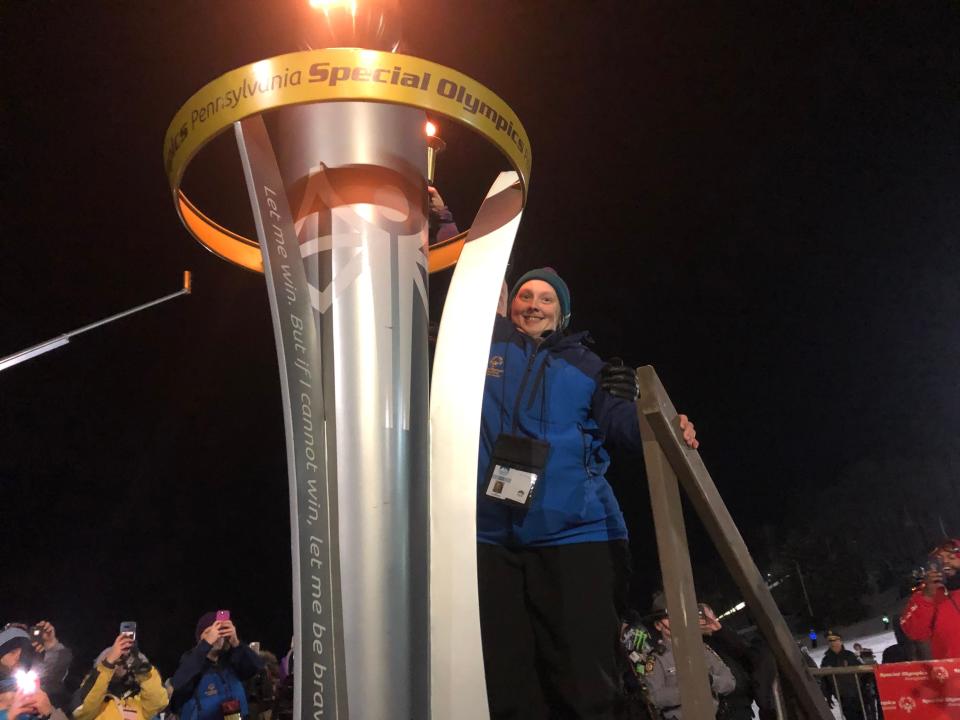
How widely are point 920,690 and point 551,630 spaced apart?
97.8 inches

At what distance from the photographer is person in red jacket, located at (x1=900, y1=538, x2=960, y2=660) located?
4711mm

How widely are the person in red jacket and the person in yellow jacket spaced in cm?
549

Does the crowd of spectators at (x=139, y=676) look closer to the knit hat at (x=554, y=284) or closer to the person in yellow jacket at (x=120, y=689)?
the person in yellow jacket at (x=120, y=689)

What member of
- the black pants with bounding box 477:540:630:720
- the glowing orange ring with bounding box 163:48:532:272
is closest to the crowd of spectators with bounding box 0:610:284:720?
the black pants with bounding box 477:540:630:720

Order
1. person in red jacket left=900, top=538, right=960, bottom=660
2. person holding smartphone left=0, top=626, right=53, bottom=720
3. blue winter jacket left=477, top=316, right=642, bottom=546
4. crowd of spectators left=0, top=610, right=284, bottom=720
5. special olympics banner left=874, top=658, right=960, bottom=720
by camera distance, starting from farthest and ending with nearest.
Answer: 1. person in red jacket left=900, top=538, right=960, bottom=660
2. crowd of spectators left=0, top=610, right=284, bottom=720
3. person holding smartphone left=0, top=626, right=53, bottom=720
4. special olympics banner left=874, top=658, right=960, bottom=720
5. blue winter jacket left=477, top=316, right=642, bottom=546

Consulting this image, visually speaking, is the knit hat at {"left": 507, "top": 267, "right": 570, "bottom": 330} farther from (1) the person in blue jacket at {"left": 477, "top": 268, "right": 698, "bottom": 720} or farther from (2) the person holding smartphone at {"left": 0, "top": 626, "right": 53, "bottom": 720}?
(2) the person holding smartphone at {"left": 0, "top": 626, "right": 53, "bottom": 720}

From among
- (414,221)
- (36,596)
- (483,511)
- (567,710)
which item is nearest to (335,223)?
(414,221)

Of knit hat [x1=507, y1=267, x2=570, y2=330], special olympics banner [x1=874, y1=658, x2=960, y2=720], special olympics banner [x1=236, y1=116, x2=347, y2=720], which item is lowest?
special olympics banner [x1=874, y1=658, x2=960, y2=720]

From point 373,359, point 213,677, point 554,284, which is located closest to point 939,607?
point 554,284

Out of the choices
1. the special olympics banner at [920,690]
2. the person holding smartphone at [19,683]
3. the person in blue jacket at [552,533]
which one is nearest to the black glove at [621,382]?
the person in blue jacket at [552,533]

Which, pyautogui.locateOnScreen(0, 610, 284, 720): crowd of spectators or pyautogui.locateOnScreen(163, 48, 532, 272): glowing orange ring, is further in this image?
pyautogui.locateOnScreen(0, 610, 284, 720): crowd of spectators

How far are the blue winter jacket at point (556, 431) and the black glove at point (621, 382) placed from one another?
99 mm

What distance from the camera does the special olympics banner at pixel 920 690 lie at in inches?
126

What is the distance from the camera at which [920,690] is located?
3.27 meters
